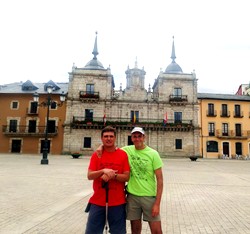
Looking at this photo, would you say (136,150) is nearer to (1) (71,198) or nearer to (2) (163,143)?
(1) (71,198)

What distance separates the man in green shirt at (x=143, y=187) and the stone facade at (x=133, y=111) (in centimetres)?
3370

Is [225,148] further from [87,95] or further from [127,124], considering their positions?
[87,95]

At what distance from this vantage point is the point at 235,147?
39688 millimetres

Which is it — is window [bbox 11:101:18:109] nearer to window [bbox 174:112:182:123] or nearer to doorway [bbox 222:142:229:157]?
window [bbox 174:112:182:123]

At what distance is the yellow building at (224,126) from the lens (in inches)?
1554

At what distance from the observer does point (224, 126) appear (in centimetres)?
4056

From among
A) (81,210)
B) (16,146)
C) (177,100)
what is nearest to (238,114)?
(177,100)

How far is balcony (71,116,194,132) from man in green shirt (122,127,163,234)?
113 ft

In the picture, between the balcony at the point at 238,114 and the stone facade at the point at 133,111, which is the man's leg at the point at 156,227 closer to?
the stone facade at the point at 133,111

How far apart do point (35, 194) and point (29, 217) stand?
252cm

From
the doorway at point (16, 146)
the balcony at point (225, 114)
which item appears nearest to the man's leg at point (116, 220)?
the doorway at point (16, 146)

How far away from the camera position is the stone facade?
38094 millimetres

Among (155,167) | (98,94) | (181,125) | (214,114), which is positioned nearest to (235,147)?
(214,114)

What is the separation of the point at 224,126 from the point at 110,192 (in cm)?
4096
